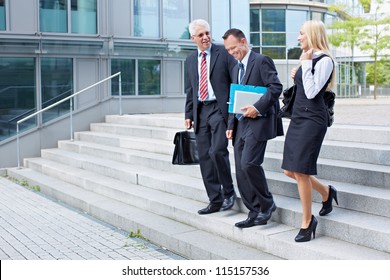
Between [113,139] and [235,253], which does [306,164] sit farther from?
[113,139]

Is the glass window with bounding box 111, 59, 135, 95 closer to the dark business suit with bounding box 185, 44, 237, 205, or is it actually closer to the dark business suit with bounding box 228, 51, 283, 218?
the dark business suit with bounding box 185, 44, 237, 205

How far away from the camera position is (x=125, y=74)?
16.3 metres

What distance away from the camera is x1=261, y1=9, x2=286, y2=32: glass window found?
115 feet

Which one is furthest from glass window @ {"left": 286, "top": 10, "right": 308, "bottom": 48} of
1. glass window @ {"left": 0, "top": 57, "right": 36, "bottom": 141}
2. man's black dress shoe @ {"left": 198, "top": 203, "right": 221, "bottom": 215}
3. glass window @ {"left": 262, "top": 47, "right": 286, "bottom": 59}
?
man's black dress shoe @ {"left": 198, "top": 203, "right": 221, "bottom": 215}

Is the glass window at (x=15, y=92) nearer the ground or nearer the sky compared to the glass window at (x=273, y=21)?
nearer the ground

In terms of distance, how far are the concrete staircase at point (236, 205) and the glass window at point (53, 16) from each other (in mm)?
4630

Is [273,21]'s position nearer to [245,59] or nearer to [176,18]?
[176,18]

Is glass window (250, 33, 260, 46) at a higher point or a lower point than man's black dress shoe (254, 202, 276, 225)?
higher

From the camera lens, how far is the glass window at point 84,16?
15523 mm

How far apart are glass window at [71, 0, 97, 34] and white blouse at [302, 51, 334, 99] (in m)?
11.2

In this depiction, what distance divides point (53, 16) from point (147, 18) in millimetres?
A: 2959

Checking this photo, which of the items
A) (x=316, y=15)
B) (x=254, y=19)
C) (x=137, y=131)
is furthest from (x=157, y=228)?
(x=316, y=15)

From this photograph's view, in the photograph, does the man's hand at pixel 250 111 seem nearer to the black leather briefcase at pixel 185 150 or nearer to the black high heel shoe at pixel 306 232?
the black high heel shoe at pixel 306 232

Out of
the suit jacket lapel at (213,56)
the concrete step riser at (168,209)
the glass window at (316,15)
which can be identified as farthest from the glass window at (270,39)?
the suit jacket lapel at (213,56)
